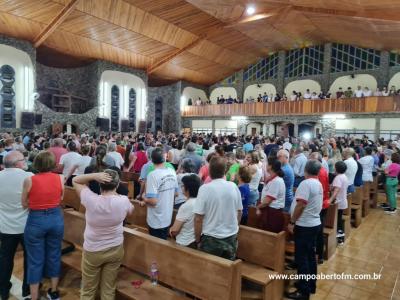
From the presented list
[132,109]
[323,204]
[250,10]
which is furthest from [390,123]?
[323,204]

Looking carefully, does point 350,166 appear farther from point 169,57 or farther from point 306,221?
point 169,57

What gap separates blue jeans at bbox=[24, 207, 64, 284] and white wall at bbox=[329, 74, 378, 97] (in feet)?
62.2

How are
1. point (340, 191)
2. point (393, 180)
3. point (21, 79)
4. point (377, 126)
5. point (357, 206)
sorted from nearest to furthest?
point (340, 191) < point (357, 206) < point (393, 180) < point (21, 79) < point (377, 126)

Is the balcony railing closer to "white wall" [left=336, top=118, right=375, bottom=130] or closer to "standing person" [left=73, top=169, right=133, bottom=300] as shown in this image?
"white wall" [left=336, top=118, right=375, bottom=130]

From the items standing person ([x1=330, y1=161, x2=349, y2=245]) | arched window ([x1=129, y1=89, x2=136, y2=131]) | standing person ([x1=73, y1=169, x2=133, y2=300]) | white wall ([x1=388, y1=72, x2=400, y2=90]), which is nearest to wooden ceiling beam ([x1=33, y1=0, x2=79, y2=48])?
arched window ([x1=129, y1=89, x2=136, y2=131])

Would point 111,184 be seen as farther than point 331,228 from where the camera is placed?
No

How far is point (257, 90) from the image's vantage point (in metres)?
22.6

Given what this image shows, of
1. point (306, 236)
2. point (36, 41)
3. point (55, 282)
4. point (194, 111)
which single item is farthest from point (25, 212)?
point (194, 111)

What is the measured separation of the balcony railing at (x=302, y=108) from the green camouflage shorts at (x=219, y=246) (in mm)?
15483

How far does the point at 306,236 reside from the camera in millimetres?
3414

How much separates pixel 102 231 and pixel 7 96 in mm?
13502

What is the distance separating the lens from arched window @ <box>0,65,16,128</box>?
13.3m

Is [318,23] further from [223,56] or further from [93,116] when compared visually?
[93,116]

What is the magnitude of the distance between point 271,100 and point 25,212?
17.8 metres
